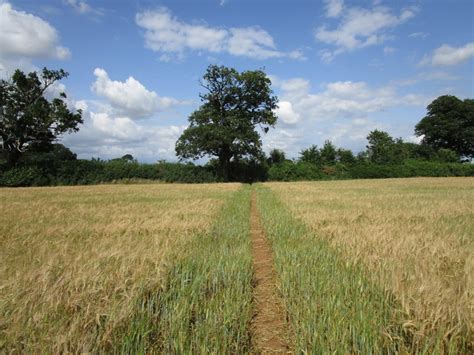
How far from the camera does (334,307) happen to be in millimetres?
2986

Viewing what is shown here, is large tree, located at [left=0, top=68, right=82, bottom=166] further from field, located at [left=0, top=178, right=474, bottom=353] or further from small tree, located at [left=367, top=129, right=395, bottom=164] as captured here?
small tree, located at [left=367, top=129, right=395, bottom=164]

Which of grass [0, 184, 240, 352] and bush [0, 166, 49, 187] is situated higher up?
bush [0, 166, 49, 187]

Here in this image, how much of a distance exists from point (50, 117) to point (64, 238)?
33.9 metres

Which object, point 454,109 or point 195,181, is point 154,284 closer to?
point 195,181

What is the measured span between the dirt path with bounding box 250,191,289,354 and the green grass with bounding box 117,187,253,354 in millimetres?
142

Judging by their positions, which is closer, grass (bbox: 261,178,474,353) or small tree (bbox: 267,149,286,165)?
grass (bbox: 261,178,474,353)

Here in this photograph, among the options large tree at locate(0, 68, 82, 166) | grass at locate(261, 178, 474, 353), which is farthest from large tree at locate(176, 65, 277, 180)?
grass at locate(261, 178, 474, 353)

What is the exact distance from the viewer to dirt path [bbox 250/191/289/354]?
109 inches

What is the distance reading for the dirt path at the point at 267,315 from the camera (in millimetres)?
2779

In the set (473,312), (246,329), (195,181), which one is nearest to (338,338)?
(246,329)

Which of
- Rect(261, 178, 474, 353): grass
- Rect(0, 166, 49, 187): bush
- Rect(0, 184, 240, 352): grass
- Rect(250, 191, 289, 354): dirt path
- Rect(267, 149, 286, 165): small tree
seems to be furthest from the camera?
Rect(267, 149, 286, 165): small tree

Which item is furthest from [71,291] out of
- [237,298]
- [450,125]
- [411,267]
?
[450,125]

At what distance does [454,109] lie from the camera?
213 feet

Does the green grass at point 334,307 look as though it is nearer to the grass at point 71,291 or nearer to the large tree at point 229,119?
the grass at point 71,291
